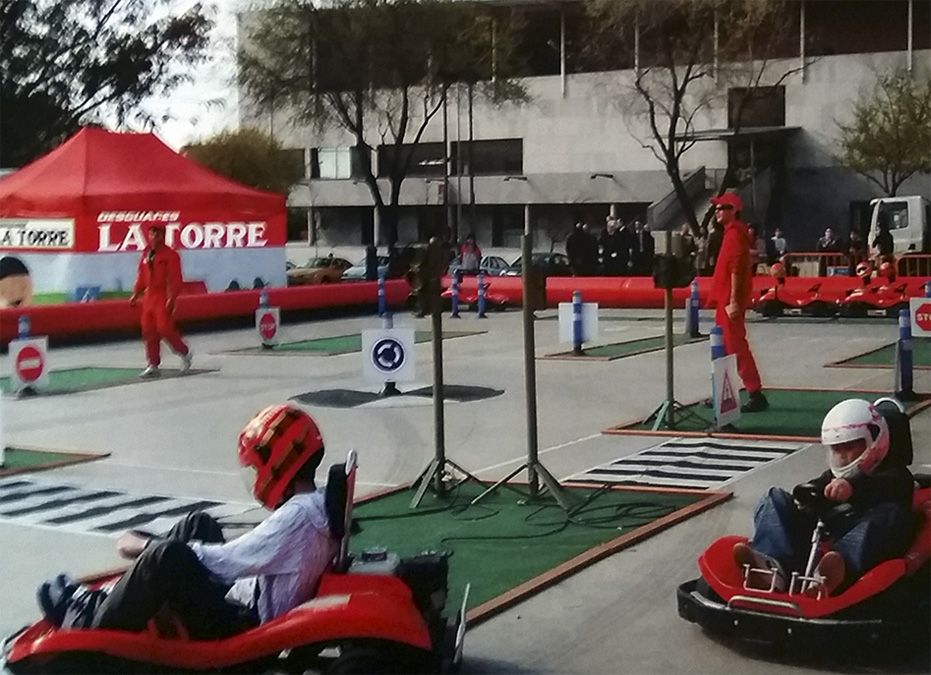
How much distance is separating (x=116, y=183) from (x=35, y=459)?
2681mm

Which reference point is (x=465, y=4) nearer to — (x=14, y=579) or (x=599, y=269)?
(x=599, y=269)

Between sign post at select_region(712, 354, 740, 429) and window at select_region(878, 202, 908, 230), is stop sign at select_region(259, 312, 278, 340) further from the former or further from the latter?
window at select_region(878, 202, 908, 230)

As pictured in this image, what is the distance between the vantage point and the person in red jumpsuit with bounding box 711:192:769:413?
8.53m

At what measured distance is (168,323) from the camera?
9.51 metres

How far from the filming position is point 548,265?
700cm

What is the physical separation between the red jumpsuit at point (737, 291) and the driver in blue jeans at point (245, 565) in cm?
458

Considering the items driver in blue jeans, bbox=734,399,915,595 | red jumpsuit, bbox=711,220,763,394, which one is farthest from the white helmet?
red jumpsuit, bbox=711,220,763,394

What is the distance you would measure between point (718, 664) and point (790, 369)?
24.3ft

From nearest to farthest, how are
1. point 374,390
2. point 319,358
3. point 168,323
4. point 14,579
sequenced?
point 14,579 → point 168,323 → point 374,390 → point 319,358

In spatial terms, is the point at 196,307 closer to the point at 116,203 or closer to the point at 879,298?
the point at 116,203

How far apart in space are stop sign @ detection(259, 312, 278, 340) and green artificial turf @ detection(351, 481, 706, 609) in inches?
91.9

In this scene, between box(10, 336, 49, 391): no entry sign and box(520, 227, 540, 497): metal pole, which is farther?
box(10, 336, 49, 391): no entry sign

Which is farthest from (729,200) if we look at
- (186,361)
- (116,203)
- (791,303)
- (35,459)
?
(791,303)

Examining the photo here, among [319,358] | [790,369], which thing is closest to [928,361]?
[790,369]
